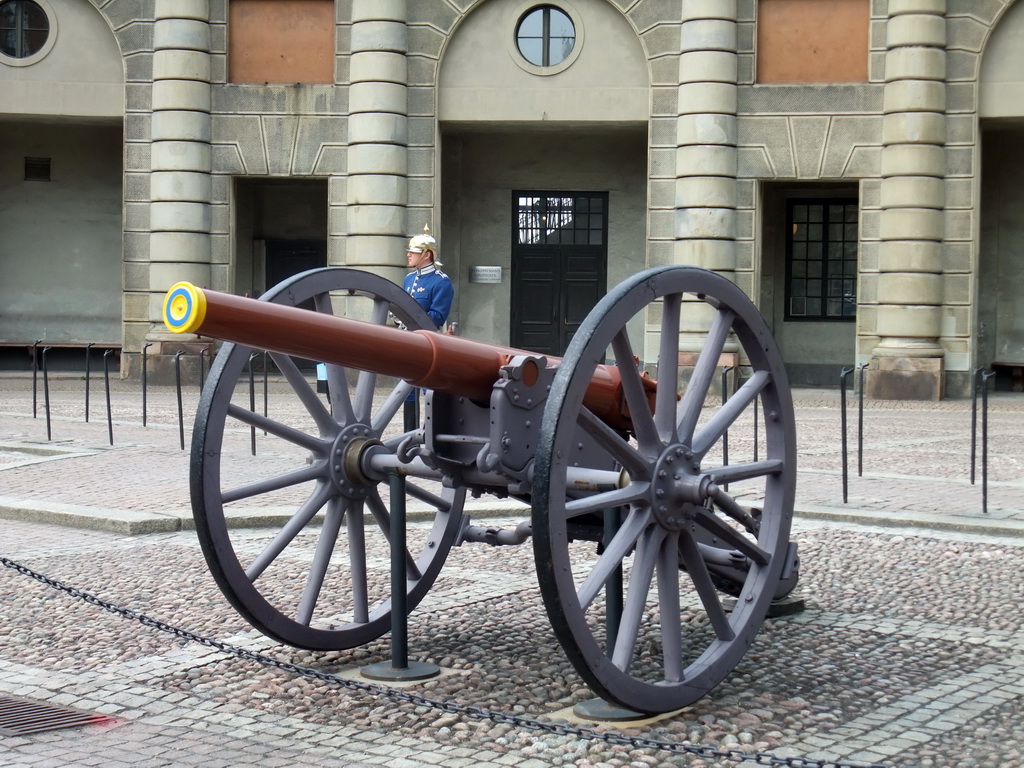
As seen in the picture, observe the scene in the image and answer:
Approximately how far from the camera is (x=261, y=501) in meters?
10.0

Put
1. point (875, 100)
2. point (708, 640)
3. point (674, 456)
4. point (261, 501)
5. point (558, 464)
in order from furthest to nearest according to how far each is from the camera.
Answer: point (875, 100)
point (261, 501)
point (708, 640)
point (674, 456)
point (558, 464)

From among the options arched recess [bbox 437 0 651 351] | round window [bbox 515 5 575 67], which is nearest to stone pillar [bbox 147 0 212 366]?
arched recess [bbox 437 0 651 351]

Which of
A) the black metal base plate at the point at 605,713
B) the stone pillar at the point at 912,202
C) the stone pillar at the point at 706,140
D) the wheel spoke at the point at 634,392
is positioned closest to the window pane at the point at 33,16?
the stone pillar at the point at 706,140

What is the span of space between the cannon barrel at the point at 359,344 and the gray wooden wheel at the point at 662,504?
0.23 metres

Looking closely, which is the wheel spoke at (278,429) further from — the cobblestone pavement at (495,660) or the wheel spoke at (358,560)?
the cobblestone pavement at (495,660)

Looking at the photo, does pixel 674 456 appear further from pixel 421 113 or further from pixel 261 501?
pixel 421 113

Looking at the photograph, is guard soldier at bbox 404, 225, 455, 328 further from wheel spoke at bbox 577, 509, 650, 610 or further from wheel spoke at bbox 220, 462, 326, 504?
wheel spoke at bbox 577, 509, 650, 610

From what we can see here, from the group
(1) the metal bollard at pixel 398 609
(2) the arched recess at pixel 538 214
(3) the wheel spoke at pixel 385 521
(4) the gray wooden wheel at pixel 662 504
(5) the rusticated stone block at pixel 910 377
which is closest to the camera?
(4) the gray wooden wheel at pixel 662 504

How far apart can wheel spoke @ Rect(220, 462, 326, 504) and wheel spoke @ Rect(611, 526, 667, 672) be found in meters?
1.41

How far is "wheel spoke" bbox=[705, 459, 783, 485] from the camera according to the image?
5262 millimetres

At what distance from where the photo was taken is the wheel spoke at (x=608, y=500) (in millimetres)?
4664

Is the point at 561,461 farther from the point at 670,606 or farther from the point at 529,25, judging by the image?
the point at 529,25

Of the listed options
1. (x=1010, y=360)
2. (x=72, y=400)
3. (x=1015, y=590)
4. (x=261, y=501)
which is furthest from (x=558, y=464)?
(x=1010, y=360)

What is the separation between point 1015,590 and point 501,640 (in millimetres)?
2797
